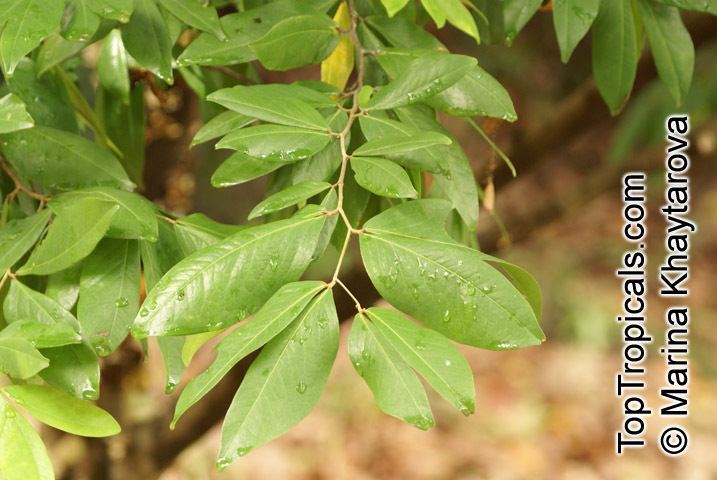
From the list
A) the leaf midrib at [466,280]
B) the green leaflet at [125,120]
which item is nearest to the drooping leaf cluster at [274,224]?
the leaf midrib at [466,280]

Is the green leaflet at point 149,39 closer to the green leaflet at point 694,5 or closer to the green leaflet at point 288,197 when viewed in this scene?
the green leaflet at point 288,197

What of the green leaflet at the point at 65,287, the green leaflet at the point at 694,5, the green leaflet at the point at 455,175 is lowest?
the green leaflet at the point at 65,287

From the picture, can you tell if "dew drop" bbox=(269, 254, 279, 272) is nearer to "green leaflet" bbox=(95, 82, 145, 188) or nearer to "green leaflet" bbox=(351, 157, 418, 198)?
"green leaflet" bbox=(351, 157, 418, 198)

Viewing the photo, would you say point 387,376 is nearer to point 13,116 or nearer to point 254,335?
point 254,335

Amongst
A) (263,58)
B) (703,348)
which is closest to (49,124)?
(263,58)

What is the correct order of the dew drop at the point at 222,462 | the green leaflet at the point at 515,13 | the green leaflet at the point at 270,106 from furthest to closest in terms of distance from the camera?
the green leaflet at the point at 515,13 → the green leaflet at the point at 270,106 → the dew drop at the point at 222,462

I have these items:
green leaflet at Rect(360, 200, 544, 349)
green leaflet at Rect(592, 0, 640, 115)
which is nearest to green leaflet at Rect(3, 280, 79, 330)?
green leaflet at Rect(360, 200, 544, 349)

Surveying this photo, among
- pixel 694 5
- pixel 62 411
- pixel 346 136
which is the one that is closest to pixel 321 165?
pixel 346 136
